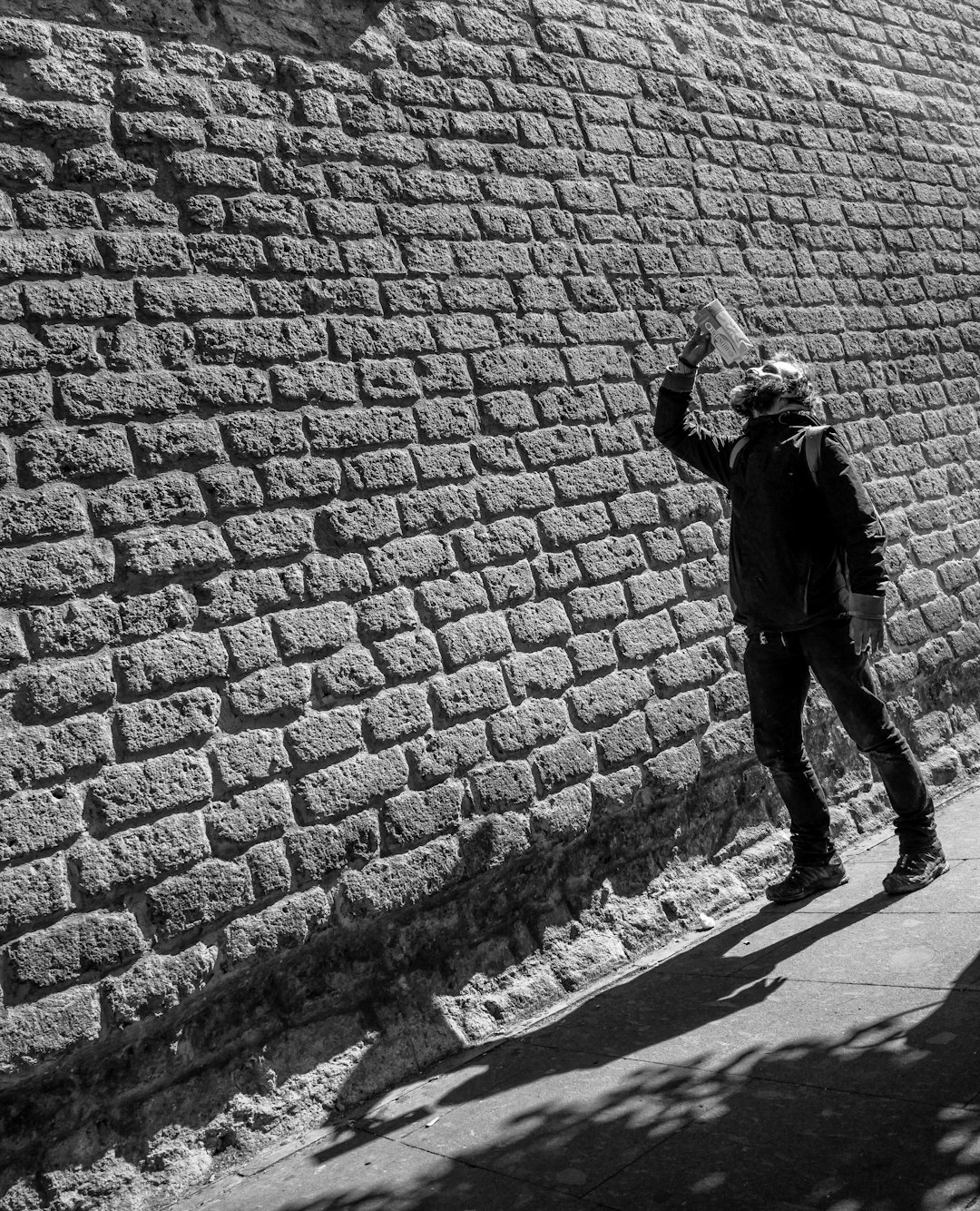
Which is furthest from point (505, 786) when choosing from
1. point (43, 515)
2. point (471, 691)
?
point (43, 515)

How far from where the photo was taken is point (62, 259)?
11.6ft

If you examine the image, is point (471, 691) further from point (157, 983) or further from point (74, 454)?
point (74, 454)

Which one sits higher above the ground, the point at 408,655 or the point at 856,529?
the point at 408,655

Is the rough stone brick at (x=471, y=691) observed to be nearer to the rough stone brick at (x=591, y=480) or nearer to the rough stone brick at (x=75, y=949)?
the rough stone brick at (x=591, y=480)

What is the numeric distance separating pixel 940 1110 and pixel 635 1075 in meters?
0.88

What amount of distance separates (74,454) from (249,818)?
1.23 m

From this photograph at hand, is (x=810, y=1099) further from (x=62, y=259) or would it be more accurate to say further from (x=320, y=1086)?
(x=62, y=259)

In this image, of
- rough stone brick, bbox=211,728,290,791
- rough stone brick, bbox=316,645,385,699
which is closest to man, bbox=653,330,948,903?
rough stone brick, bbox=316,645,385,699

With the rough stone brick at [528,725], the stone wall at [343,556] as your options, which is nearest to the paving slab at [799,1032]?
the stone wall at [343,556]

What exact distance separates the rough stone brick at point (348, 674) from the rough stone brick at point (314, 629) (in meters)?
0.04

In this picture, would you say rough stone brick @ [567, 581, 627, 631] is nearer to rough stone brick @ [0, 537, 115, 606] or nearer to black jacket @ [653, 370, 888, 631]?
black jacket @ [653, 370, 888, 631]

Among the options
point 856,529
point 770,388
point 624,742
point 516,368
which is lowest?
point 624,742

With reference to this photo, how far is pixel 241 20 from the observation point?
13.5 feet

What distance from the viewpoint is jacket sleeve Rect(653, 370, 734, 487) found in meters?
4.45
